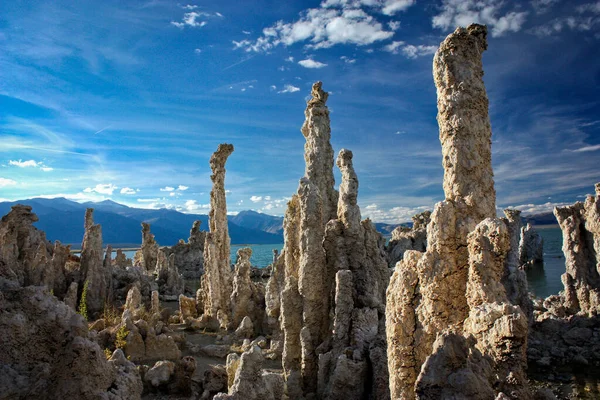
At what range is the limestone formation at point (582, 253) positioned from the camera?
1602cm

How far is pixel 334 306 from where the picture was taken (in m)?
10.7

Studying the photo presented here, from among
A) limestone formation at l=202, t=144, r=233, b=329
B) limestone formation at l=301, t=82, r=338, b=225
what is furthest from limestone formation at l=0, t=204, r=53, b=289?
limestone formation at l=301, t=82, r=338, b=225

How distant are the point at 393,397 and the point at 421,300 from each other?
1.40 metres

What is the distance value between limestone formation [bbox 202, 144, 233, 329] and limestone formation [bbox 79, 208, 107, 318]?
5241 mm

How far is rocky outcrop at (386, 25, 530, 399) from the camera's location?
13.5 feet

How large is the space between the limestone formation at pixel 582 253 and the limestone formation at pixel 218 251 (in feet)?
47.8

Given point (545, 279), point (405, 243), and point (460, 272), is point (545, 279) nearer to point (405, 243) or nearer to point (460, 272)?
point (405, 243)

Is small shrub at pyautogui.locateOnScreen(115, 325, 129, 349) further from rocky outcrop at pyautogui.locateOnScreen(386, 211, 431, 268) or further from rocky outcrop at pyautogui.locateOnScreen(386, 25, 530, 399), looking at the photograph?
rocky outcrop at pyautogui.locateOnScreen(386, 211, 431, 268)

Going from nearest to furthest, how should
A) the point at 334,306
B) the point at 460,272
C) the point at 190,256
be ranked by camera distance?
the point at 460,272 < the point at 334,306 < the point at 190,256

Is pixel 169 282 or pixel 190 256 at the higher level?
pixel 190 256

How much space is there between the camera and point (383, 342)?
8102 millimetres

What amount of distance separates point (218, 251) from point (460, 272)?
15.6 m

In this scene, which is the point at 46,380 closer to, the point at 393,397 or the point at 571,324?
the point at 393,397

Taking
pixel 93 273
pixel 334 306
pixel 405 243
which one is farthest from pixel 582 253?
pixel 405 243
